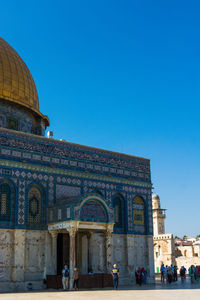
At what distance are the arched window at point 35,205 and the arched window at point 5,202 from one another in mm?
1098

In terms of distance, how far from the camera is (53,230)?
19.5 m

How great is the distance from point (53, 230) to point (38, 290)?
2.86m

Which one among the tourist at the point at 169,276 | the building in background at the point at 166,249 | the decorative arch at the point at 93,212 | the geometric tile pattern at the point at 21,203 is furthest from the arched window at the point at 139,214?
the building in background at the point at 166,249

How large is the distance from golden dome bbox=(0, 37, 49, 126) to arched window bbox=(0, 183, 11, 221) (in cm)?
576

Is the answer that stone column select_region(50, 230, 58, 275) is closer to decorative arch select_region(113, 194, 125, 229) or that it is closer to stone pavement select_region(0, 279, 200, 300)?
stone pavement select_region(0, 279, 200, 300)

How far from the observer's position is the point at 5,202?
18.9 meters

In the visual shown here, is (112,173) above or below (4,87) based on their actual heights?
below

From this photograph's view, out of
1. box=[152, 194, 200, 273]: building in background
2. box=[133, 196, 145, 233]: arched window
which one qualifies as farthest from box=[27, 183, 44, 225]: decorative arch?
box=[152, 194, 200, 273]: building in background

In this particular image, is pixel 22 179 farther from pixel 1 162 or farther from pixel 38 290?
pixel 38 290

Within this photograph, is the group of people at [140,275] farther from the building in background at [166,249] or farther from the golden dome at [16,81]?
the building in background at [166,249]

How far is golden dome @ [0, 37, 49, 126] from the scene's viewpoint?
74.2 ft

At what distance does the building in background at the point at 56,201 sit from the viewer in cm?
1875

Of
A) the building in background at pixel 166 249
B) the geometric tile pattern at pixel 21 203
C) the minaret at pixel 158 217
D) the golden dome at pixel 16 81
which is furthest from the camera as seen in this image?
the minaret at pixel 158 217

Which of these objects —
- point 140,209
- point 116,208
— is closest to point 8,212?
point 116,208
